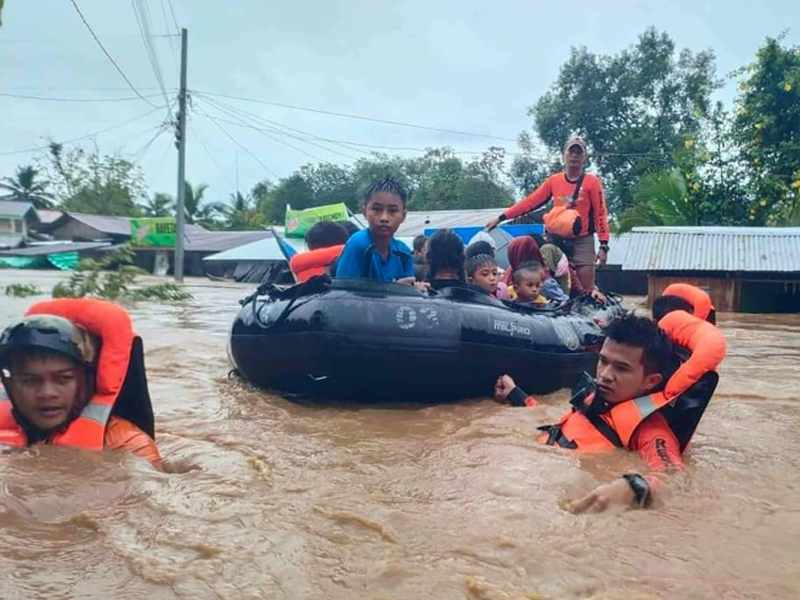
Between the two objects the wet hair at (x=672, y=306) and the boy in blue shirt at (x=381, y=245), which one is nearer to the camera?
the wet hair at (x=672, y=306)

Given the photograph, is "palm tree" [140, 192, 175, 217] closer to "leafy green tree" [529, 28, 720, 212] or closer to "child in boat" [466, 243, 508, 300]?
"leafy green tree" [529, 28, 720, 212]

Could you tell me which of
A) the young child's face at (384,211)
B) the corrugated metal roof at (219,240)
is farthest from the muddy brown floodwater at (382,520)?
the corrugated metal roof at (219,240)

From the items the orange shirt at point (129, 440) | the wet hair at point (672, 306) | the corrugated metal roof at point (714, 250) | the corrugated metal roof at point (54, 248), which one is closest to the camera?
the orange shirt at point (129, 440)

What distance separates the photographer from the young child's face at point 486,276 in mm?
5656

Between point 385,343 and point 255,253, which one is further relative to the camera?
point 255,253

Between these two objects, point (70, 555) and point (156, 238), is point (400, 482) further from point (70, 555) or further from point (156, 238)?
point (156, 238)

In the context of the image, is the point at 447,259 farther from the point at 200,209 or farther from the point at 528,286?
the point at 200,209

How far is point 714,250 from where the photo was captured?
16.0 m

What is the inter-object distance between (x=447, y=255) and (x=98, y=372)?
252cm

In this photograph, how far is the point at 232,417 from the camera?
445cm

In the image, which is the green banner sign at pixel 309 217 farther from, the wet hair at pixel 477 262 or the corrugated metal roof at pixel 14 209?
the corrugated metal roof at pixel 14 209

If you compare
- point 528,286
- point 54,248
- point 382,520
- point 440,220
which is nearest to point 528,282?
point 528,286

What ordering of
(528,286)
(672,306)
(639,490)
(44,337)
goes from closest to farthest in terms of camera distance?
1. (639,490)
2. (44,337)
3. (672,306)
4. (528,286)

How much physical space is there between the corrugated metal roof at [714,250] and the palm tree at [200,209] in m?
33.8
